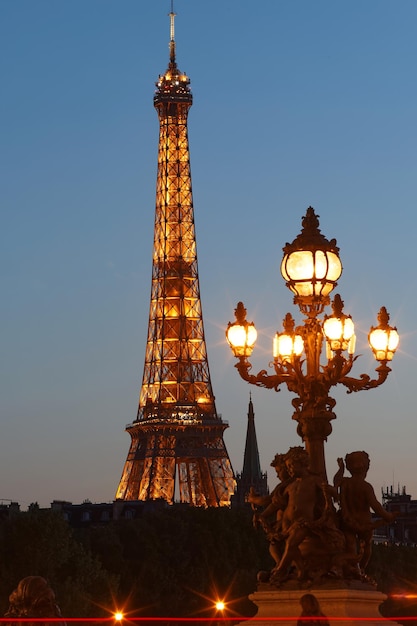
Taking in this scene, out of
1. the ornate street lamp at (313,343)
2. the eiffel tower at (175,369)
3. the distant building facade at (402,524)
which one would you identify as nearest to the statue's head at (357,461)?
the ornate street lamp at (313,343)

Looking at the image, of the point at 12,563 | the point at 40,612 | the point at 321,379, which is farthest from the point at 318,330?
the point at 12,563

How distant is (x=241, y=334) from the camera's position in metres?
29.9

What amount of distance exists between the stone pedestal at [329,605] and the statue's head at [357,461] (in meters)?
1.78

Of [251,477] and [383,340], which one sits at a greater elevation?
[251,477]

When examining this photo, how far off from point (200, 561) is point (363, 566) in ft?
290

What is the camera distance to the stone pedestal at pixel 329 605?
25684mm

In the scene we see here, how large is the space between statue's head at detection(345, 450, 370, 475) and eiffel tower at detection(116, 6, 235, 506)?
11419 cm

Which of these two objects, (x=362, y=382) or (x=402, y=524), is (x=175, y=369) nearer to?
(x=402, y=524)

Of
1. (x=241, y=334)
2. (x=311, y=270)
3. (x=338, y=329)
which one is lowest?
(x=338, y=329)

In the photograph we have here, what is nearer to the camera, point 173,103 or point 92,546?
point 92,546

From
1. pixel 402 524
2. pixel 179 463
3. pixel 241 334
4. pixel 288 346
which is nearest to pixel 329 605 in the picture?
pixel 288 346

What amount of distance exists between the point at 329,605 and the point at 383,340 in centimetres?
540

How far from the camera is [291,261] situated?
97.3 ft

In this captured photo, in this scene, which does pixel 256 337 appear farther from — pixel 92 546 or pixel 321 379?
pixel 92 546
